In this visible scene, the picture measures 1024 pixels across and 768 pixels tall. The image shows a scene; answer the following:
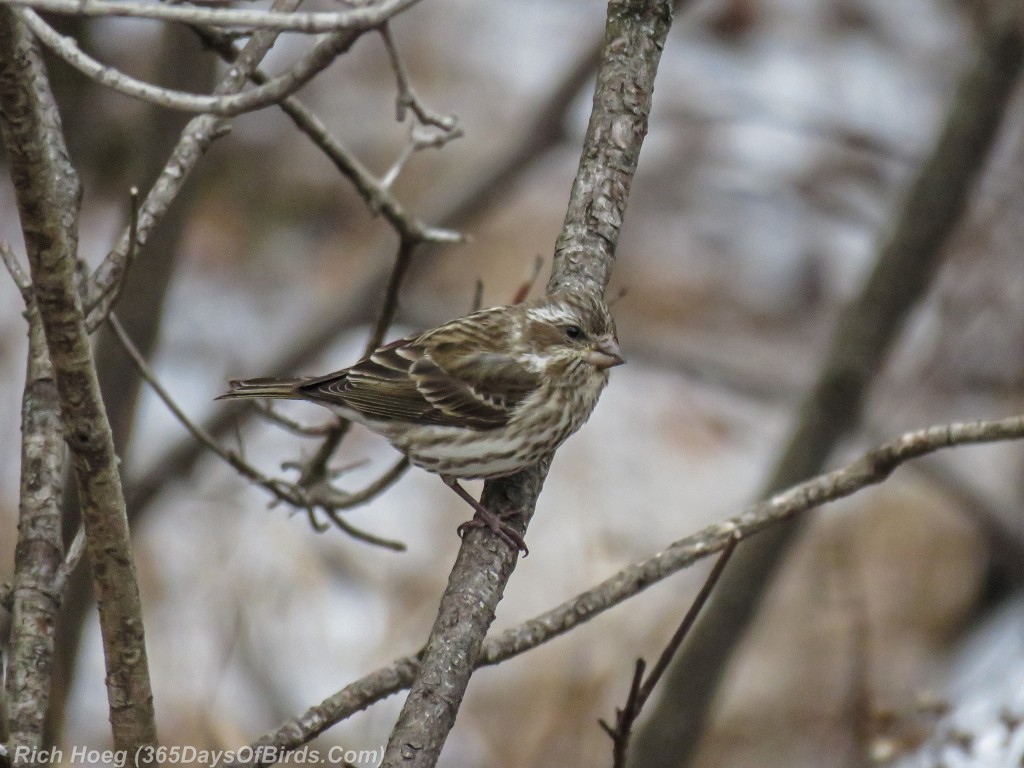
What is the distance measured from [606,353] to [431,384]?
28.8 inches

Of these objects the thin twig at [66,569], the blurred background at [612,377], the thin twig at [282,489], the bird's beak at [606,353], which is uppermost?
the blurred background at [612,377]

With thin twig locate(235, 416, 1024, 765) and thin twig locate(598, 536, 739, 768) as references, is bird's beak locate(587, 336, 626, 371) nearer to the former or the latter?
thin twig locate(235, 416, 1024, 765)

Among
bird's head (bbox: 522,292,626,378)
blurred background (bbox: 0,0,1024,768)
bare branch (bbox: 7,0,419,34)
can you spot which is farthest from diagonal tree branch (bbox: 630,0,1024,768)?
bare branch (bbox: 7,0,419,34)

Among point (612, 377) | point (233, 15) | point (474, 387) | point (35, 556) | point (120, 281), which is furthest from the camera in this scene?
point (612, 377)

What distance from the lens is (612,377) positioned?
9.91 meters

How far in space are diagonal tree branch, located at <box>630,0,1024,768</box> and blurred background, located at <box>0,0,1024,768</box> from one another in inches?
17.9

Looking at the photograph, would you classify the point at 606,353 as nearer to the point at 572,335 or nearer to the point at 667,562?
the point at 572,335

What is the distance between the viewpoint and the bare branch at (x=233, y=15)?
2123 mm

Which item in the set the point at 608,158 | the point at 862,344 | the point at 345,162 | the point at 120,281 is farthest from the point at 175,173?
the point at 862,344

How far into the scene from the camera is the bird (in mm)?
4465

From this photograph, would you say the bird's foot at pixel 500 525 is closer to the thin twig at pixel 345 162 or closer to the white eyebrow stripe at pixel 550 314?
the white eyebrow stripe at pixel 550 314

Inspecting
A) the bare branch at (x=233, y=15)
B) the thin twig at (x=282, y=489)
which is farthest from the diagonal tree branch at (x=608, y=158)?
the bare branch at (x=233, y=15)

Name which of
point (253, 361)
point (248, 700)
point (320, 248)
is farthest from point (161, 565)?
point (320, 248)

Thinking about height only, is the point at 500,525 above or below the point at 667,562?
above
